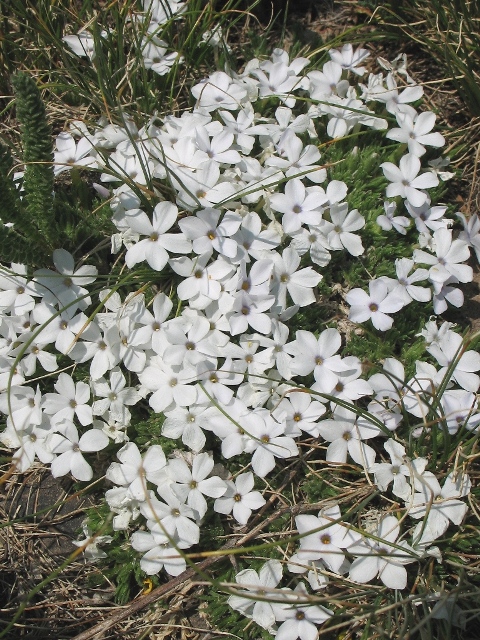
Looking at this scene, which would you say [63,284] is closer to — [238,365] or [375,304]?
[238,365]

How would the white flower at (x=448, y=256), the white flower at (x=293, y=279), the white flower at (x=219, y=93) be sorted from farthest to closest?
the white flower at (x=219, y=93) → the white flower at (x=448, y=256) → the white flower at (x=293, y=279)

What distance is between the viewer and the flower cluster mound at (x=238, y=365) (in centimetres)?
317

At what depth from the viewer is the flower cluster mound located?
10.4 ft

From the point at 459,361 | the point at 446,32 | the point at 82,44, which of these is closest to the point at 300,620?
the point at 459,361

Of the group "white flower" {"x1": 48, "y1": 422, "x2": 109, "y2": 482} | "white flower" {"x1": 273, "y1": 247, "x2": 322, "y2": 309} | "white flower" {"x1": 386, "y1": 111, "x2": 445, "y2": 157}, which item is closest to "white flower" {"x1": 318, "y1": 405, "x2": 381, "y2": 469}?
"white flower" {"x1": 273, "y1": 247, "x2": 322, "y2": 309}

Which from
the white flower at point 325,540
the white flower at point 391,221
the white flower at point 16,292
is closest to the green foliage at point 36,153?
the white flower at point 16,292

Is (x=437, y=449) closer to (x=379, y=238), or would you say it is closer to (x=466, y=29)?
(x=379, y=238)

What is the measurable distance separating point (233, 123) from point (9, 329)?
1.86 m

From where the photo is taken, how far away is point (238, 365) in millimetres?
3352

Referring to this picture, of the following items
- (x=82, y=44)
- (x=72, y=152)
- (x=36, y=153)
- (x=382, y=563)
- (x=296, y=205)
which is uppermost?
(x=82, y=44)

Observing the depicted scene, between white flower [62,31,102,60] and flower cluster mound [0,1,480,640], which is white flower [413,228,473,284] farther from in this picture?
white flower [62,31,102,60]

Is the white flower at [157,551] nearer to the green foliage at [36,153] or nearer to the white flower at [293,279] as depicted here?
the white flower at [293,279]

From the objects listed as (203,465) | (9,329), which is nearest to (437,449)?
(203,465)

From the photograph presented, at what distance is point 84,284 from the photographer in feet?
11.4
